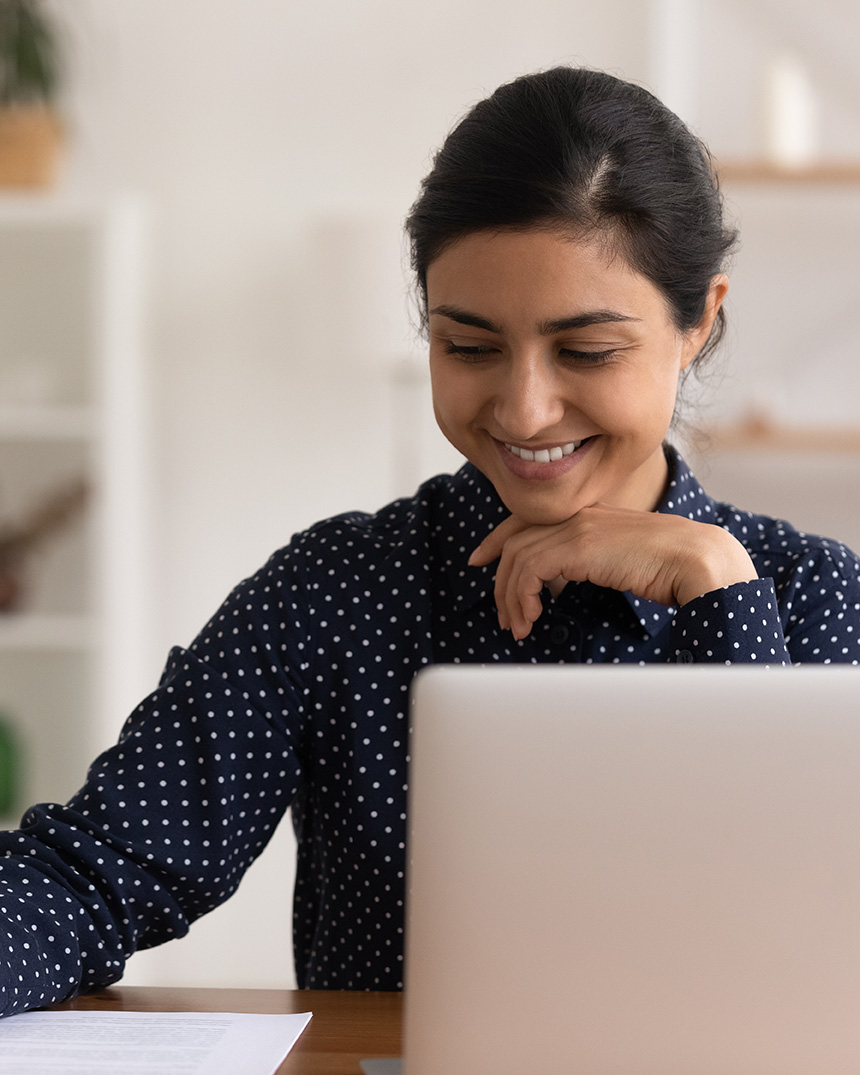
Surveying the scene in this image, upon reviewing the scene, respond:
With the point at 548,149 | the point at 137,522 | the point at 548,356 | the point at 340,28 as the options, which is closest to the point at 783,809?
the point at 548,356

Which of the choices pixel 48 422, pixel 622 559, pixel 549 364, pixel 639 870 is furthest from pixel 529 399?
pixel 48 422

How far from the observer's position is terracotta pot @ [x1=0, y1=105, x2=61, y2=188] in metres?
2.73

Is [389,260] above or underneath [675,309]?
above

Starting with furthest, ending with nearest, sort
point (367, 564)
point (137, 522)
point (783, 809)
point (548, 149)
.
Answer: point (137, 522), point (367, 564), point (548, 149), point (783, 809)

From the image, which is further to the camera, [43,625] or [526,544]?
[43,625]

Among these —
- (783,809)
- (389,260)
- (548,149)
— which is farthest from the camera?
(389,260)

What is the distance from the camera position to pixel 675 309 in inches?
45.8

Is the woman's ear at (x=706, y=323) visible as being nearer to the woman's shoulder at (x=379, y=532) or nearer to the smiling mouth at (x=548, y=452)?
the smiling mouth at (x=548, y=452)

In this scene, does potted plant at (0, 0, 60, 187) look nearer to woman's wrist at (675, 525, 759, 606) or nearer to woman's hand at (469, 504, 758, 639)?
woman's hand at (469, 504, 758, 639)

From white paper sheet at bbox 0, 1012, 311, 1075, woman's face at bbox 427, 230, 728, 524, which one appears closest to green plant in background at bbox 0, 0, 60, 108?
woman's face at bbox 427, 230, 728, 524

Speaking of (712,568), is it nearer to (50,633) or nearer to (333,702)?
(333,702)

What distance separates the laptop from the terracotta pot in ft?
7.89

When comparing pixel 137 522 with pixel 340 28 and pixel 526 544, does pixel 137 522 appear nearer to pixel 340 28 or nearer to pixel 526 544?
pixel 340 28

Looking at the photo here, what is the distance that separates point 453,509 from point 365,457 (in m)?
1.67
